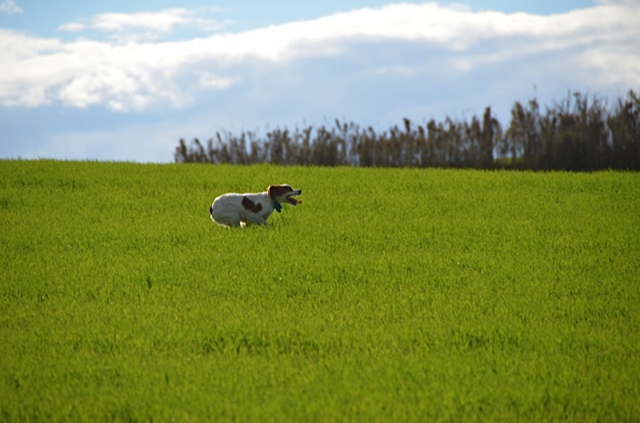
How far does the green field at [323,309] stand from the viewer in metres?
Result: 6.43

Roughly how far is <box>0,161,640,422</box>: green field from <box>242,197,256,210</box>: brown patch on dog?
1.54 ft

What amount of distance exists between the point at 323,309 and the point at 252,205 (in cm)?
415

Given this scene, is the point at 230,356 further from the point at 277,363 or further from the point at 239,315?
the point at 239,315

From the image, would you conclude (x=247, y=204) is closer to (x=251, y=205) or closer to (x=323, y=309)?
(x=251, y=205)

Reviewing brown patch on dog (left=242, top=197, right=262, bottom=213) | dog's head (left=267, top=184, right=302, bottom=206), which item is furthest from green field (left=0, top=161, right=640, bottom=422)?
dog's head (left=267, top=184, right=302, bottom=206)

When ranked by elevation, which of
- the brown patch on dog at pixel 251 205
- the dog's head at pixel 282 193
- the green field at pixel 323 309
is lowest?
the green field at pixel 323 309

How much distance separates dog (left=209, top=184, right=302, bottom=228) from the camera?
1277cm

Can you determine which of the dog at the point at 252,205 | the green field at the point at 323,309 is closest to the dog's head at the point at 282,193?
the dog at the point at 252,205

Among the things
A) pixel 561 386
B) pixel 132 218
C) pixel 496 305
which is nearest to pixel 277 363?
pixel 561 386

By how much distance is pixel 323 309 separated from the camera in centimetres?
920

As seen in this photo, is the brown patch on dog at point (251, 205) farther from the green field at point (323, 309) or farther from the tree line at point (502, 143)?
the tree line at point (502, 143)

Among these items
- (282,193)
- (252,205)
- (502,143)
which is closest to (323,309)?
(282,193)

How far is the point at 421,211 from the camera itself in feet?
52.5

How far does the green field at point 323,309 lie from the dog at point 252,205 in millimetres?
302
